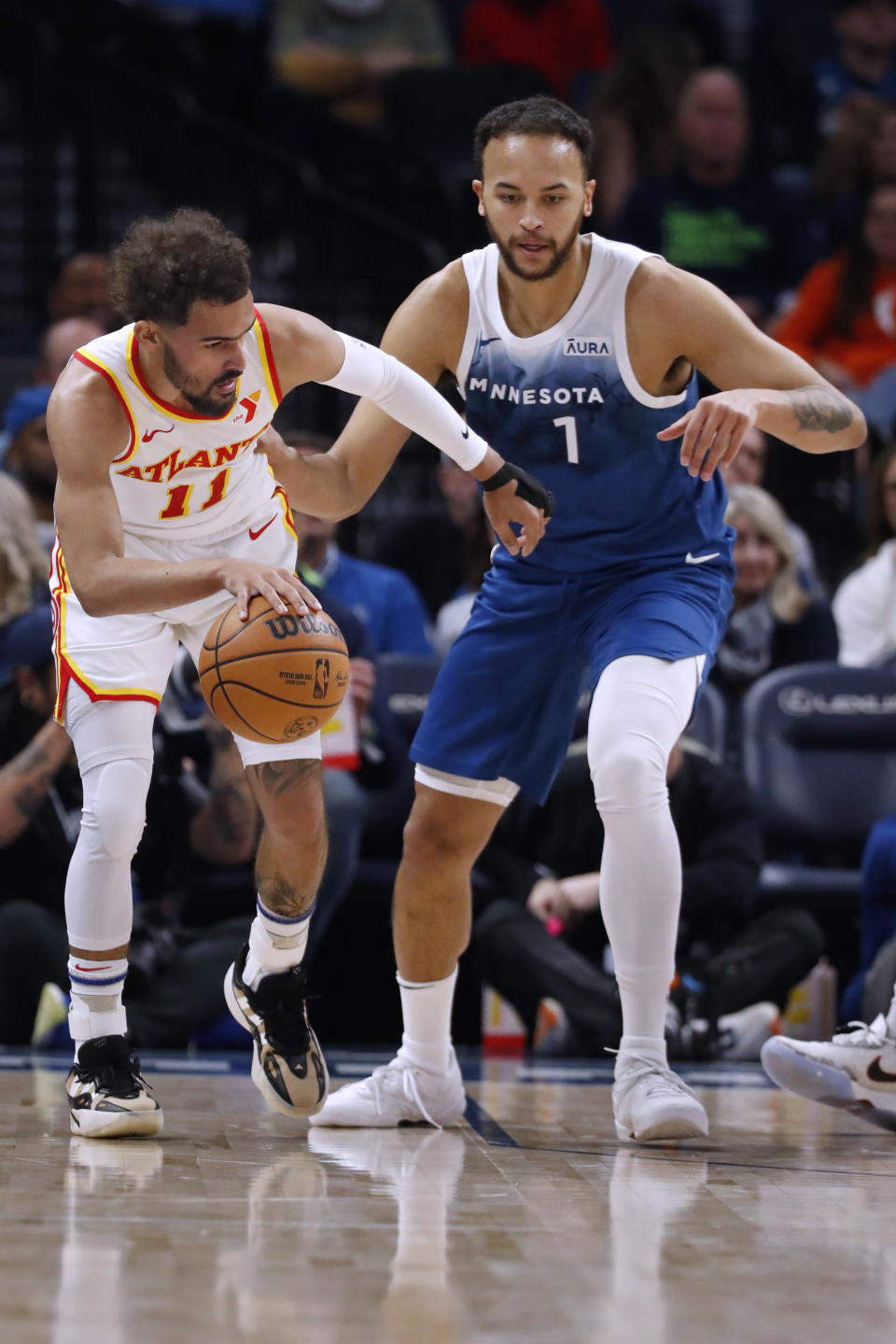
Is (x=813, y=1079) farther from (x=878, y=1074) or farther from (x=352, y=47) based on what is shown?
(x=352, y=47)

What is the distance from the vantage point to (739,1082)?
4488mm

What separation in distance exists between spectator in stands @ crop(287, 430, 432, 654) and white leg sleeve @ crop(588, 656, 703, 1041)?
2675 millimetres

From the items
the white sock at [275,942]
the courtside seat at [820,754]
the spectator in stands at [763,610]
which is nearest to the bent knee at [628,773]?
the white sock at [275,942]

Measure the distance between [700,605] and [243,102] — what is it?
5.74 meters

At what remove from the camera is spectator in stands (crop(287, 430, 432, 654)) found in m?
5.97

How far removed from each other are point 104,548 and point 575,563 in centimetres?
94

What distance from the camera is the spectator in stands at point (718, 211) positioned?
805 centimetres

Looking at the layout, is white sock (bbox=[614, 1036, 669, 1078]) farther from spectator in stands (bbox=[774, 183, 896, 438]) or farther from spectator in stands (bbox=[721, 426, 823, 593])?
spectator in stands (bbox=[774, 183, 896, 438])

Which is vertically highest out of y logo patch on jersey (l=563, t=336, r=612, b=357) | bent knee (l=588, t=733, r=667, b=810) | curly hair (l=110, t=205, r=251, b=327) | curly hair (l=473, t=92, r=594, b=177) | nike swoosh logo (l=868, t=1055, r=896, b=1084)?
curly hair (l=473, t=92, r=594, b=177)

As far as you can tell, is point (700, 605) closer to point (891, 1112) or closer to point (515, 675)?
point (515, 675)

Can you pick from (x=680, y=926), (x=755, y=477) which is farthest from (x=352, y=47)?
(x=680, y=926)

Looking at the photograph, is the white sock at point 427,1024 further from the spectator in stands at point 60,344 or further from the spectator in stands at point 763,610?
the spectator in stands at point 60,344

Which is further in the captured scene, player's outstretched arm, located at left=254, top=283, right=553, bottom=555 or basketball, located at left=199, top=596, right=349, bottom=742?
player's outstretched arm, located at left=254, top=283, right=553, bottom=555

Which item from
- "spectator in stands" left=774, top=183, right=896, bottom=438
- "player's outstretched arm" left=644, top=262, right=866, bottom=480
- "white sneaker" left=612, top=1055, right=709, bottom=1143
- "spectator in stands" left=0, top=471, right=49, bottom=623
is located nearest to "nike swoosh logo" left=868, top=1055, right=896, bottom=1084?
"white sneaker" left=612, top=1055, right=709, bottom=1143
